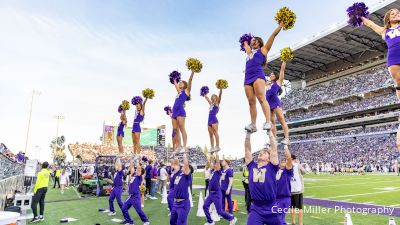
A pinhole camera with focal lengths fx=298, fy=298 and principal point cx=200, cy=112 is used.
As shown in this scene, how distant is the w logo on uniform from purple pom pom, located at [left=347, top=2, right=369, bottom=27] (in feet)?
8.91

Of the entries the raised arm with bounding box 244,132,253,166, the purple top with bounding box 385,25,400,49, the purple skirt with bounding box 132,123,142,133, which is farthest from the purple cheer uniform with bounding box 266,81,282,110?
the purple skirt with bounding box 132,123,142,133

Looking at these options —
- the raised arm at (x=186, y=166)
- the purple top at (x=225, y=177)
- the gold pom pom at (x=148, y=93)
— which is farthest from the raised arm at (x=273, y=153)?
the gold pom pom at (x=148, y=93)

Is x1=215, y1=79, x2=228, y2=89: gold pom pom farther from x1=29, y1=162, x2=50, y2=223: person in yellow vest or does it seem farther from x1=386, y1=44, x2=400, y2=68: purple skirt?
x1=29, y1=162, x2=50, y2=223: person in yellow vest

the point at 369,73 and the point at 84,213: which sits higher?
the point at 369,73

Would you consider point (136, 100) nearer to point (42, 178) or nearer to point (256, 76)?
point (42, 178)

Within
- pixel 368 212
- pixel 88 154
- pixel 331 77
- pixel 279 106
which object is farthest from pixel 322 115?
pixel 279 106

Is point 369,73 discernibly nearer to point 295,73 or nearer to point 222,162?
point 295,73

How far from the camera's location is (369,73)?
183ft

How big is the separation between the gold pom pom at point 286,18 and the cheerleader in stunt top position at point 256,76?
3.2 inches

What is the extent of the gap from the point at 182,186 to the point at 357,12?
16.5 feet

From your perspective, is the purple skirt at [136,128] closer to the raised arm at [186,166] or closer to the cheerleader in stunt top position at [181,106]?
the cheerleader in stunt top position at [181,106]

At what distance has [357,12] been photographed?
4602 mm

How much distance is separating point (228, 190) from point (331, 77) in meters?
61.9

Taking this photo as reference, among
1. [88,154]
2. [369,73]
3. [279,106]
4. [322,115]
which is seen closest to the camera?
[279,106]
